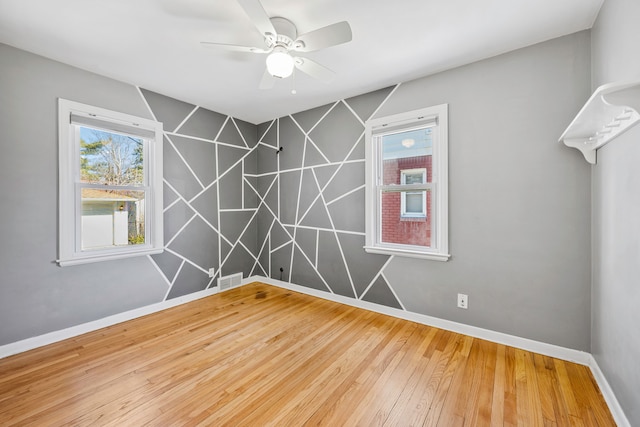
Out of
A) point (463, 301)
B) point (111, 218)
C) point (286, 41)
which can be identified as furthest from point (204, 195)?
point (463, 301)

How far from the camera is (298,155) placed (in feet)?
12.4

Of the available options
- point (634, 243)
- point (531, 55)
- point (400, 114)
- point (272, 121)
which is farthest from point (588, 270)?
point (272, 121)

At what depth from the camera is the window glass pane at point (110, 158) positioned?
8.77 feet

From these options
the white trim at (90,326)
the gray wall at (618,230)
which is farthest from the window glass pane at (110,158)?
the gray wall at (618,230)

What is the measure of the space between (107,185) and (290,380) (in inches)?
102

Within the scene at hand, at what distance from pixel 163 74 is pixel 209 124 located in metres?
0.99

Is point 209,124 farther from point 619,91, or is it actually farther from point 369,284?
point 619,91

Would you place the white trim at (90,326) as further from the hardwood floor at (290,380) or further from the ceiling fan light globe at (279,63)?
the ceiling fan light globe at (279,63)

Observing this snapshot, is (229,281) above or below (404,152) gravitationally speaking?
below

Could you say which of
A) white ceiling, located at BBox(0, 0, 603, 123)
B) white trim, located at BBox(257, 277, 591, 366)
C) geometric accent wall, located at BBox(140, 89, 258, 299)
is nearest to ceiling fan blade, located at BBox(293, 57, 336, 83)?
white ceiling, located at BBox(0, 0, 603, 123)

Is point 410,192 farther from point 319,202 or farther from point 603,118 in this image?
point 603,118

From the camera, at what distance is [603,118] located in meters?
1.52

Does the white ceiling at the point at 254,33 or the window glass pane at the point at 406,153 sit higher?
the white ceiling at the point at 254,33

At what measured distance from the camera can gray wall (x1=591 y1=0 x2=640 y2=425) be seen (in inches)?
52.9
